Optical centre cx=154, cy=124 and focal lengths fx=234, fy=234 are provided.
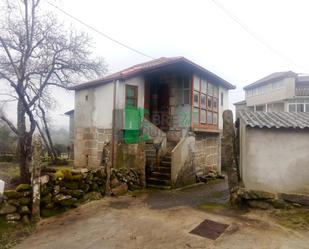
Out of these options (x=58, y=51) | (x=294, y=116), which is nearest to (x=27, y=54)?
(x=58, y=51)

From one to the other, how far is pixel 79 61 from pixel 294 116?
10015mm

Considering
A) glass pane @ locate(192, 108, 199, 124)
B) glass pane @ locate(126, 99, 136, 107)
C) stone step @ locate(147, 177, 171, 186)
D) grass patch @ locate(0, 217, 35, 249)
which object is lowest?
grass patch @ locate(0, 217, 35, 249)

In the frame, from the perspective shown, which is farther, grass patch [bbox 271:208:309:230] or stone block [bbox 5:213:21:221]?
stone block [bbox 5:213:21:221]

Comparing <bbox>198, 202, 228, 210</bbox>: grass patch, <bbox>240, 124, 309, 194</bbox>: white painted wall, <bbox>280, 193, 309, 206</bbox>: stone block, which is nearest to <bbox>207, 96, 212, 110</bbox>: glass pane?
<bbox>240, 124, 309, 194</bbox>: white painted wall

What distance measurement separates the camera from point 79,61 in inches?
477

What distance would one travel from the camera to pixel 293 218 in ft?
18.2

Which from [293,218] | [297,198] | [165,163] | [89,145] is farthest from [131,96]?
[293,218]

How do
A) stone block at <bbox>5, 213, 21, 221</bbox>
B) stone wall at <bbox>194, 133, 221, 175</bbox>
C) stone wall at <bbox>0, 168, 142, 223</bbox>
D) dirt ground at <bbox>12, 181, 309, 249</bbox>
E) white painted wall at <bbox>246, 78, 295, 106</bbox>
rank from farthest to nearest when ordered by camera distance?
white painted wall at <bbox>246, 78, 295, 106</bbox> → stone wall at <bbox>194, 133, 221, 175</bbox> → stone wall at <bbox>0, 168, 142, 223</bbox> → stone block at <bbox>5, 213, 21, 221</bbox> → dirt ground at <bbox>12, 181, 309, 249</bbox>

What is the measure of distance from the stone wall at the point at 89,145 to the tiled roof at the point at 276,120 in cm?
572

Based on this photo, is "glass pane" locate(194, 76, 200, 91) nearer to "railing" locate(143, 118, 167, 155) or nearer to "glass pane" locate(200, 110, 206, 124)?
"glass pane" locate(200, 110, 206, 124)

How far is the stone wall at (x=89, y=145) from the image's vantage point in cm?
1039

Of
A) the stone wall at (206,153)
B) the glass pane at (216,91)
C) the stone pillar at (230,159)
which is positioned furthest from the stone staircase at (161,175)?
the glass pane at (216,91)

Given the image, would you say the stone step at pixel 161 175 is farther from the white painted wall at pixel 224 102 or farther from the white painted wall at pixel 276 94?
the white painted wall at pixel 276 94

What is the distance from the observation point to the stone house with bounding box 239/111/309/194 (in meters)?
6.06
